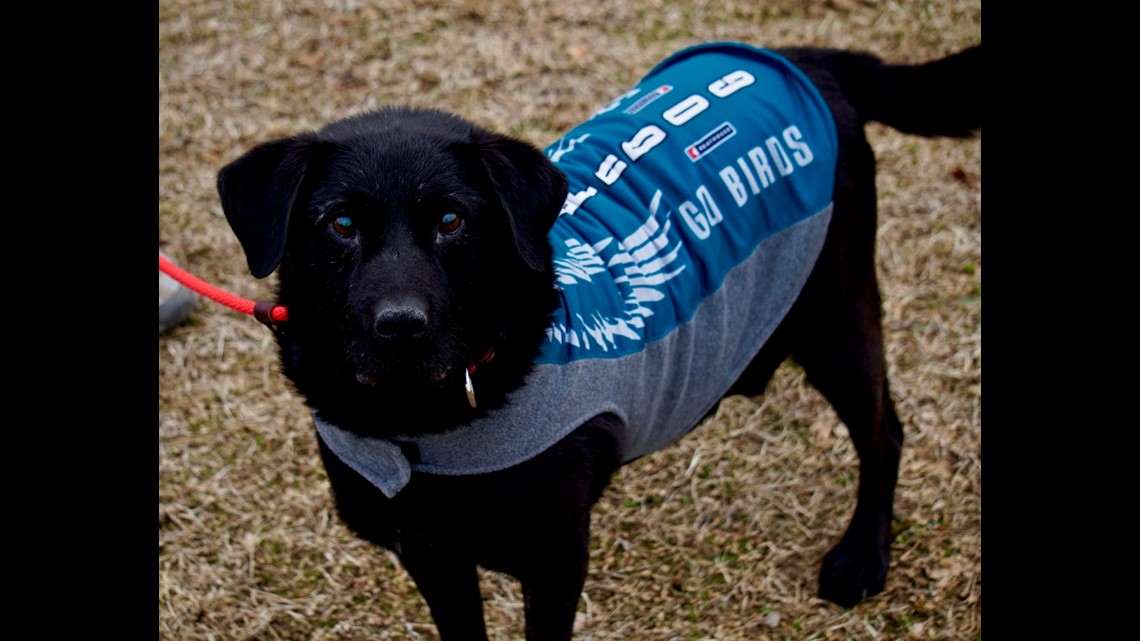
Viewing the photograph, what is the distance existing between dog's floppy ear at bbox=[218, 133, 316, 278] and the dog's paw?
2.07 m

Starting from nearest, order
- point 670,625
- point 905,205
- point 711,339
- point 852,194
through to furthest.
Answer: point 711,339, point 852,194, point 670,625, point 905,205

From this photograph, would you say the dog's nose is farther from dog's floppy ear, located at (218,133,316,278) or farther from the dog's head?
dog's floppy ear, located at (218,133,316,278)

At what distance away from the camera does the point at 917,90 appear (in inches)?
134

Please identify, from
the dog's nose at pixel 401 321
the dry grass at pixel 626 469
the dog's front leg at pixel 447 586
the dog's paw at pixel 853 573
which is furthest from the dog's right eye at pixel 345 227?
the dog's paw at pixel 853 573

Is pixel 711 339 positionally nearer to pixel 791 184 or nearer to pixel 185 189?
pixel 791 184

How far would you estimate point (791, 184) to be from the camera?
313 cm

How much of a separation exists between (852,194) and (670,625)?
4.61 ft

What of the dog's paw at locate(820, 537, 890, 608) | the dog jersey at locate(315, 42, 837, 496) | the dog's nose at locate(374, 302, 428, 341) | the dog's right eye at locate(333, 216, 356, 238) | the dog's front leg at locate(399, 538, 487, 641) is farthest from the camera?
the dog's paw at locate(820, 537, 890, 608)

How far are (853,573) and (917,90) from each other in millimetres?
1466

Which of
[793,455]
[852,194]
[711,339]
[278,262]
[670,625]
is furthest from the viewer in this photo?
[793,455]

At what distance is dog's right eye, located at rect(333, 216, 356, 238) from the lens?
2529mm

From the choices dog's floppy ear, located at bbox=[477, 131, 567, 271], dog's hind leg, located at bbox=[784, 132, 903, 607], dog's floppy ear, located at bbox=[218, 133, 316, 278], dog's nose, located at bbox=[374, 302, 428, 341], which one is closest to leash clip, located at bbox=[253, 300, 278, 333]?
dog's floppy ear, located at bbox=[218, 133, 316, 278]

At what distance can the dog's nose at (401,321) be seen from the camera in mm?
2385

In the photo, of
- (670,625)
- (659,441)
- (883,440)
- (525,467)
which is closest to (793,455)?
(883,440)
